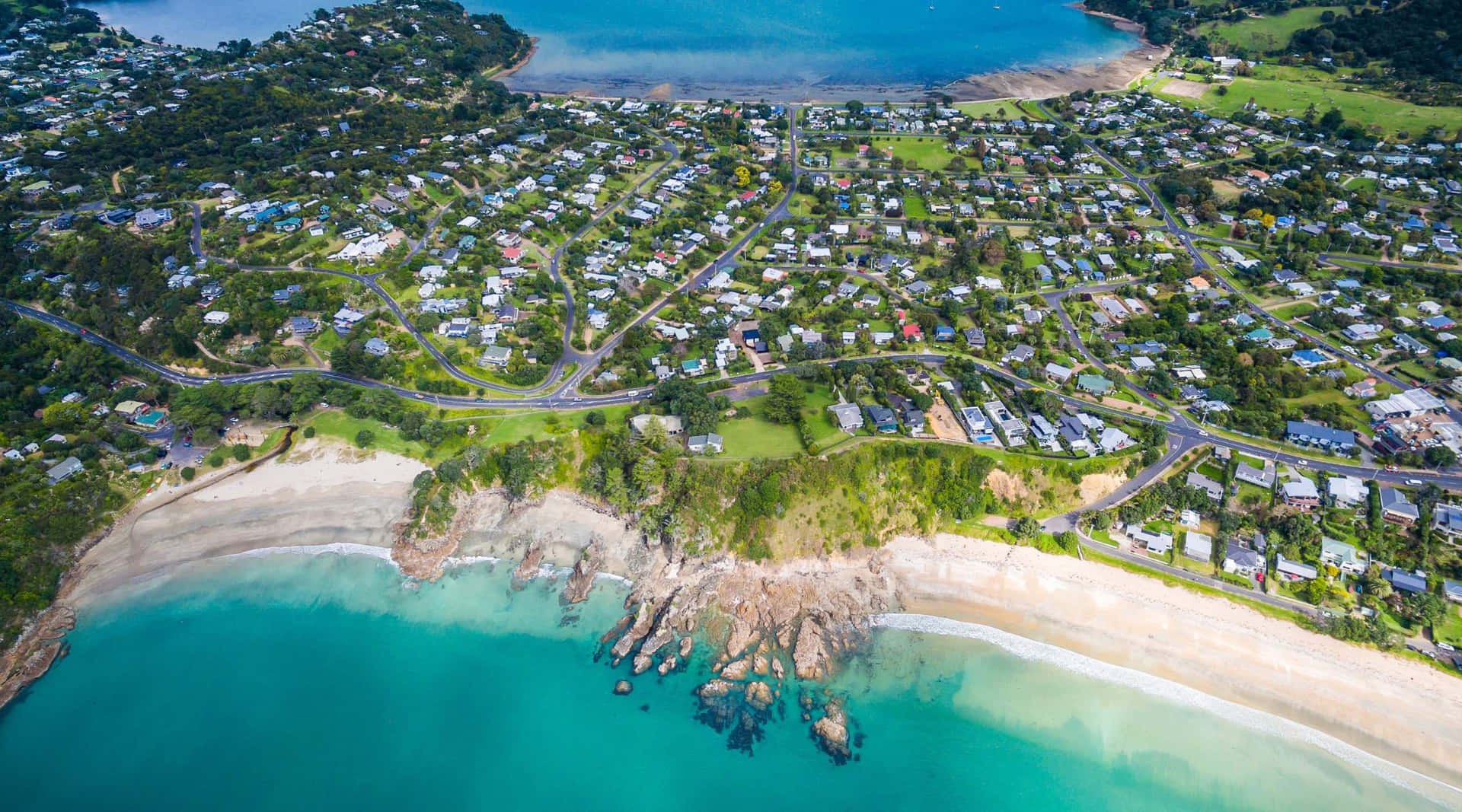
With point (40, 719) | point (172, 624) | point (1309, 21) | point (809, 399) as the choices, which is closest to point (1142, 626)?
point (809, 399)

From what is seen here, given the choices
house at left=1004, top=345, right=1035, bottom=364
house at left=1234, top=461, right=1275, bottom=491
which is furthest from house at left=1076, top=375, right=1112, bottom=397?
house at left=1234, top=461, right=1275, bottom=491

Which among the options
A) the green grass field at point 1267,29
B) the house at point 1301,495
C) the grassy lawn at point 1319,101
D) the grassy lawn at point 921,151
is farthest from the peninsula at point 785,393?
the green grass field at point 1267,29

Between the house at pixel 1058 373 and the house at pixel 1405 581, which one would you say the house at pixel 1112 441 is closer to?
the house at pixel 1058 373

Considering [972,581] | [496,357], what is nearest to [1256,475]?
[972,581]

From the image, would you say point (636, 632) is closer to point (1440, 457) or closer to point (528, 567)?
point (528, 567)

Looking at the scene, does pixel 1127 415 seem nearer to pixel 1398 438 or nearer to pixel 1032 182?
pixel 1398 438
